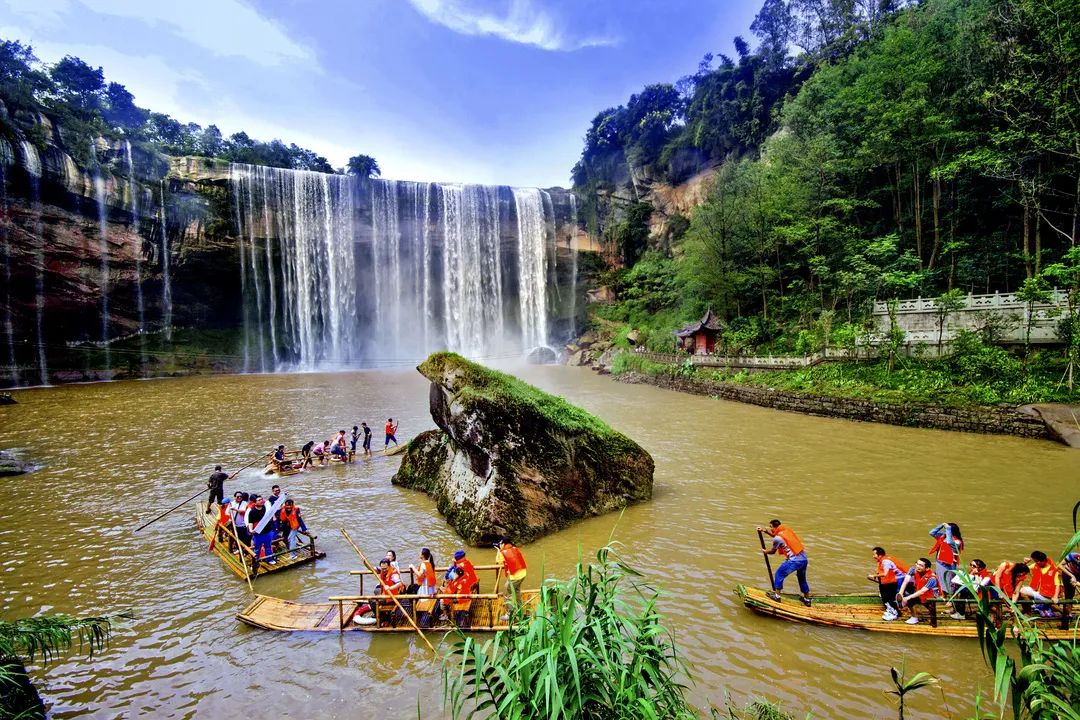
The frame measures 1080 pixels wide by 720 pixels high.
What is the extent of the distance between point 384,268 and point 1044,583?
1890 inches

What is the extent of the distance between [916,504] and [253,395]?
30294 millimetres

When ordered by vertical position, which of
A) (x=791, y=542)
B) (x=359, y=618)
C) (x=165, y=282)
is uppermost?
(x=165, y=282)

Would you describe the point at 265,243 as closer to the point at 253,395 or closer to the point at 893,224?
the point at 253,395

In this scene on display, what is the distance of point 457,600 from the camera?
6570 mm

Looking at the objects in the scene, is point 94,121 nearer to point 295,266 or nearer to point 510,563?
point 295,266

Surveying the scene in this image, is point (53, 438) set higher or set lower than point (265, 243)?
lower

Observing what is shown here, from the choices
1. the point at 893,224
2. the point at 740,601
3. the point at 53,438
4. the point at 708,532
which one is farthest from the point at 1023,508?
the point at 53,438

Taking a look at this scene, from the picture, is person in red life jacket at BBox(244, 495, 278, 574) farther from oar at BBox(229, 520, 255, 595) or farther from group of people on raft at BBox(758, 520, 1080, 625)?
group of people on raft at BBox(758, 520, 1080, 625)

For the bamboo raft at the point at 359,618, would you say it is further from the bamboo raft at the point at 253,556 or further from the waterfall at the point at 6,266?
the waterfall at the point at 6,266

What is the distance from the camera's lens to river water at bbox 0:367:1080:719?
213 inches

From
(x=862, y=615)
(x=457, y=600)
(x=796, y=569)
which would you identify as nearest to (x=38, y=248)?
(x=457, y=600)

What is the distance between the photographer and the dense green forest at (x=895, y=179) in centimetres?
1902

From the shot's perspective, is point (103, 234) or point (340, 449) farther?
point (103, 234)

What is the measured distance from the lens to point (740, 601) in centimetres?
689
